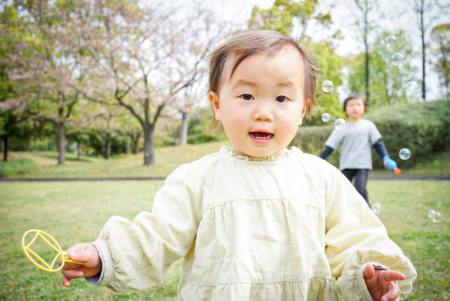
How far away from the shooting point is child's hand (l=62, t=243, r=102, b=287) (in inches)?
54.8

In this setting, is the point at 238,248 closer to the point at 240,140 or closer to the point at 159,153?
the point at 240,140

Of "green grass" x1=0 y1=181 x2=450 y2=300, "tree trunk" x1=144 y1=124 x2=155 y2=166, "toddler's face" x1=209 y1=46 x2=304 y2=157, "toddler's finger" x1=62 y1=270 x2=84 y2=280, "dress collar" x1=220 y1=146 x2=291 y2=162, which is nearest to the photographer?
"toddler's finger" x1=62 y1=270 x2=84 y2=280

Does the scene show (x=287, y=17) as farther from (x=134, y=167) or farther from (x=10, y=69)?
(x=10, y=69)

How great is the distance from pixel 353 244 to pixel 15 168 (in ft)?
67.3

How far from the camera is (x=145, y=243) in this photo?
1588 millimetres

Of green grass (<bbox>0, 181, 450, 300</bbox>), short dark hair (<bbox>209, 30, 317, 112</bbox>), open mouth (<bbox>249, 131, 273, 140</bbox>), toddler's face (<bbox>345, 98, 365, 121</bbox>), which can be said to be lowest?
green grass (<bbox>0, 181, 450, 300</bbox>)

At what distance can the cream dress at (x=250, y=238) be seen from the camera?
5.15 feet

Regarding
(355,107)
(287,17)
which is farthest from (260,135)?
(287,17)

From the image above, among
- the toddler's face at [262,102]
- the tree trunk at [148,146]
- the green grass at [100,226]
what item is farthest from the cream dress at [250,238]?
the tree trunk at [148,146]

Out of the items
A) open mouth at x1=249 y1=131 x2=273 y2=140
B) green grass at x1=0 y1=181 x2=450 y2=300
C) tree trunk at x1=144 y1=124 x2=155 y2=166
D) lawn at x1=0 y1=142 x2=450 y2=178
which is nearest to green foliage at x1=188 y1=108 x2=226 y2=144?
lawn at x1=0 y1=142 x2=450 y2=178

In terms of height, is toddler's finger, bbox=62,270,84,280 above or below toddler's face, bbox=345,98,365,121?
below

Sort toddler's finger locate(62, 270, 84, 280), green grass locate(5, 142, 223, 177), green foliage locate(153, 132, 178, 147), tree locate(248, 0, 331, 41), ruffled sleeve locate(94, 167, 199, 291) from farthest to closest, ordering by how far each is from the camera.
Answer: green foliage locate(153, 132, 178, 147)
green grass locate(5, 142, 223, 177)
tree locate(248, 0, 331, 41)
ruffled sleeve locate(94, 167, 199, 291)
toddler's finger locate(62, 270, 84, 280)

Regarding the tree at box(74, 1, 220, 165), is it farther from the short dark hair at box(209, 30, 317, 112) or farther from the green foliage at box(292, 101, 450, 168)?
the short dark hair at box(209, 30, 317, 112)

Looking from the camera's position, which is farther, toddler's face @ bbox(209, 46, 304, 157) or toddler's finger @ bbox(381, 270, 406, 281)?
toddler's face @ bbox(209, 46, 304, 157)
